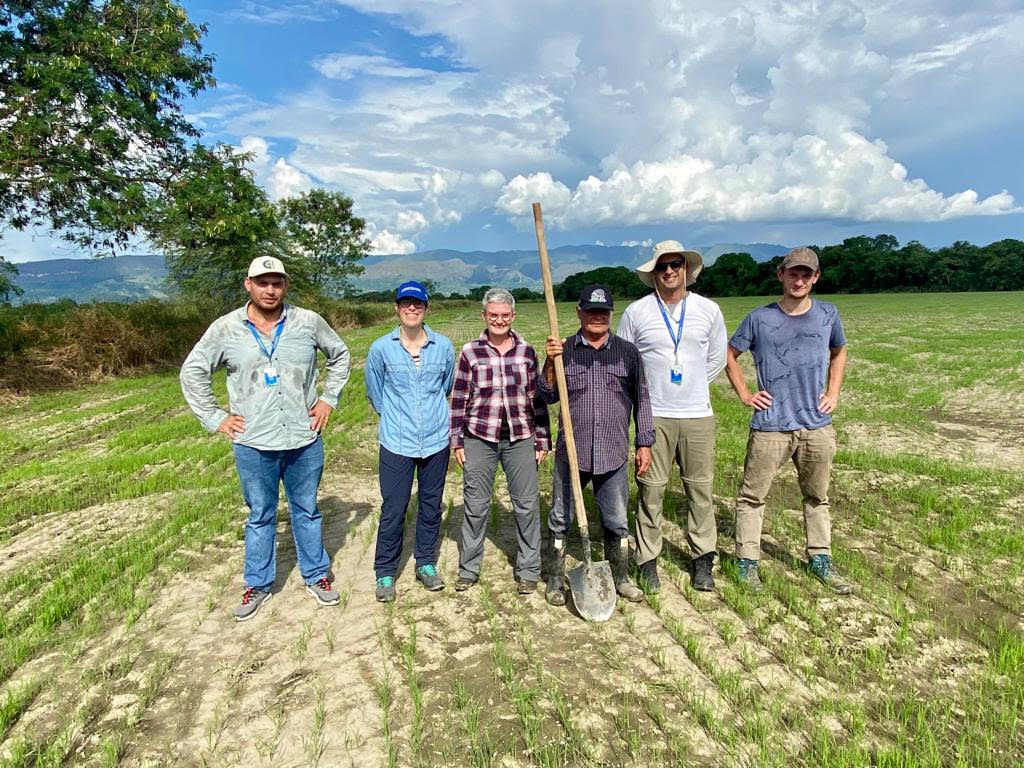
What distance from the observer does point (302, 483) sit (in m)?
4.11

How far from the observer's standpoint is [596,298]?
3715mm

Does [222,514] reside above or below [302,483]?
below

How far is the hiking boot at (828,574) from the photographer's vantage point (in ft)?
13.8

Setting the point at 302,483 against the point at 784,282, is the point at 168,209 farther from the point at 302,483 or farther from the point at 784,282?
the point at 784,282

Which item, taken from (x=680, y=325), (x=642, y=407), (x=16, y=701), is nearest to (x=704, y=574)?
(x=642, y=407)

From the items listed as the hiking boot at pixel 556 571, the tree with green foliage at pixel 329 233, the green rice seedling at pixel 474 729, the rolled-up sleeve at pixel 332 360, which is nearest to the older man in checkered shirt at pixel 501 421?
the hiking boot at pixel 556 571

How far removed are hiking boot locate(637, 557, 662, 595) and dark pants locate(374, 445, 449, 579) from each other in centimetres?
161

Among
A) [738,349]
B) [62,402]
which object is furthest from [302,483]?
[62,402]

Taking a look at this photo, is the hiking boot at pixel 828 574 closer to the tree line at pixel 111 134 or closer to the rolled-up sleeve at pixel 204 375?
the rolled-up sleeve at pixel 204 375

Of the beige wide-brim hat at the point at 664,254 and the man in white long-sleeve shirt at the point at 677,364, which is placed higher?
the beige wide-brim hat at the point at 664,254

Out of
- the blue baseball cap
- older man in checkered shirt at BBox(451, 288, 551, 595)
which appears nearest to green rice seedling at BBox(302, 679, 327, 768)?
older man in checkered shirt at BBox(451, 288, 551, 595)

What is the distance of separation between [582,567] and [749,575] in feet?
4.38

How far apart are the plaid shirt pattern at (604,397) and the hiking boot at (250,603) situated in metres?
2.48

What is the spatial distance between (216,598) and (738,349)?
14.5 feet
